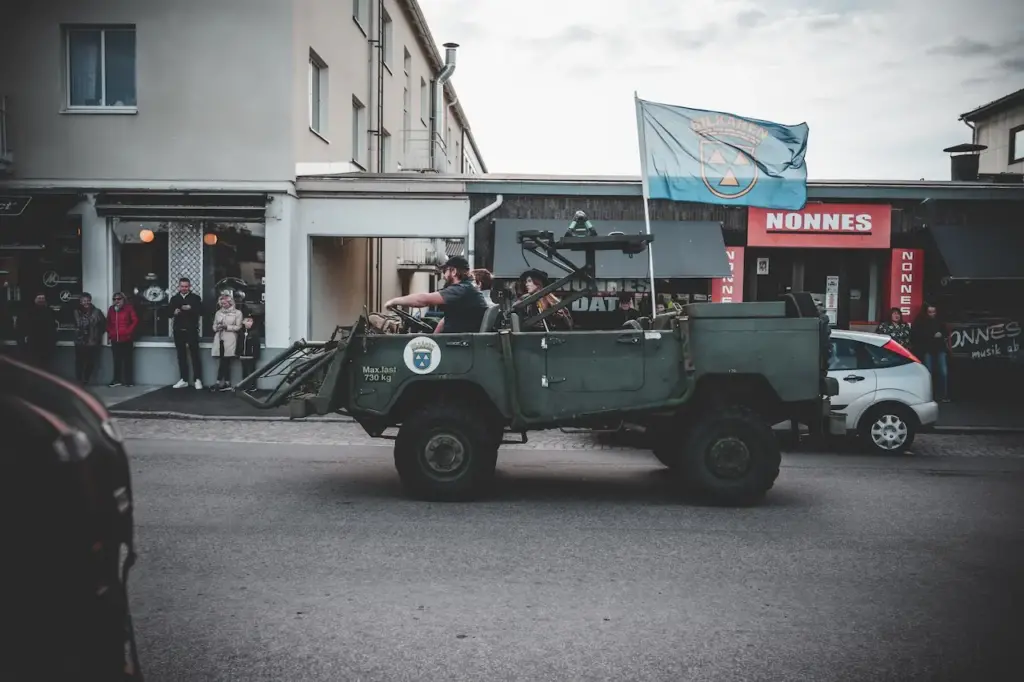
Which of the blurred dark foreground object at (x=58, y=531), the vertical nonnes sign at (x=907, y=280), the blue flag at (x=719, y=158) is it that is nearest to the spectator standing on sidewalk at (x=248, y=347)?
the blue flag at (x=719, y=158)

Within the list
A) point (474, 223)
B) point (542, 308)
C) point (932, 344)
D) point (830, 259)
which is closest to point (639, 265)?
point (474, 223)

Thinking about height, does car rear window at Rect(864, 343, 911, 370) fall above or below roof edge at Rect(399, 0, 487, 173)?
below

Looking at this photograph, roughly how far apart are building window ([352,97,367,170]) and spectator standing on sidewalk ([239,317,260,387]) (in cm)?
712

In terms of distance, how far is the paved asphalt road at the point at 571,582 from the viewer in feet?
12.9

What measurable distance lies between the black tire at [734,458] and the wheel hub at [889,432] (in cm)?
386

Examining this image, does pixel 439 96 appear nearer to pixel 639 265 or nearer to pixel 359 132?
pixel 359 132

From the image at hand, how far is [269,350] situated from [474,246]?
415 cm

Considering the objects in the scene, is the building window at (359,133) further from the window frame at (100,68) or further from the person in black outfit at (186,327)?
the person in black outfit at (186,327)

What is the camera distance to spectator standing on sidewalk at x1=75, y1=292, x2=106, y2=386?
15.1 meters

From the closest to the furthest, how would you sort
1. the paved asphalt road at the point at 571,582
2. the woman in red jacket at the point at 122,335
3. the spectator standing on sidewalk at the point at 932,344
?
the paved asphalt road at the point at 571,582 < the spectator standing on sidewalk at the point at 932,344 < the woman in red jacket at the point at 122,335

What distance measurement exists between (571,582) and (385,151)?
68.6ft

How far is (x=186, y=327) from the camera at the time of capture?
1503cm

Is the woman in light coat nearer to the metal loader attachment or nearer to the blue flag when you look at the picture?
the blue flag

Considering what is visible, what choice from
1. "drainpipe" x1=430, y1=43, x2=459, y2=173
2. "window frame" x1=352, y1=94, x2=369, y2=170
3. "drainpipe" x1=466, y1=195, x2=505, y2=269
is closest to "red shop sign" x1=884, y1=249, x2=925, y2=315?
"drainpipe" x1=466, y1=195, x2=505, y2=269
